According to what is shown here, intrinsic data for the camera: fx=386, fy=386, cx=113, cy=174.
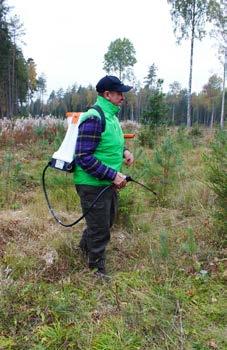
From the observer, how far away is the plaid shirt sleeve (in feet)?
10.6

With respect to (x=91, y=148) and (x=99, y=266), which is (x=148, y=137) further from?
(x=91, y=148)

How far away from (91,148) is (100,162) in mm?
143

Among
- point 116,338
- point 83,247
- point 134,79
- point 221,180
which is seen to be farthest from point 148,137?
point 134,79

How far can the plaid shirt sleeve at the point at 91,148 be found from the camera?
10.6 ft

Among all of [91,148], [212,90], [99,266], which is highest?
Result: [212,90]

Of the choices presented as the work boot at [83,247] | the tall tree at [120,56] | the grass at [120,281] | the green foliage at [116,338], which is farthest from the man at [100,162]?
the tall tree at [120,56]

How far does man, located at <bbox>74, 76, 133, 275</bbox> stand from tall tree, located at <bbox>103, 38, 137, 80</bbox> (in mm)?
43211

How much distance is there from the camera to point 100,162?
3.29 m

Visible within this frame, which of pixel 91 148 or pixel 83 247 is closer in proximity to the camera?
pixel 91 148

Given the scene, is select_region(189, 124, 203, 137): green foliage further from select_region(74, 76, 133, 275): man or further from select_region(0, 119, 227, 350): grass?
select_region(74, 76, 133, 275): man

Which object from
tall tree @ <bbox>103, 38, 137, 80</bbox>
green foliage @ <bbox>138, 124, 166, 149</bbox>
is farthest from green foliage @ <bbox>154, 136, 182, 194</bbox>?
tall tree @ <bbox>103, 38, 137, 80</bbox>

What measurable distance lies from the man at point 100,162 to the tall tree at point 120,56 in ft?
142

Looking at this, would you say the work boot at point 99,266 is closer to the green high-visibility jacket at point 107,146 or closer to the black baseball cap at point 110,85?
the green high-visibility jacket at point 107,146

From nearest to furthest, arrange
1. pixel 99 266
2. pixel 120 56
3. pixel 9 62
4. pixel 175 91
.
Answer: pixel 99 266 → pixel 9 62 → pixel 120 56 → pixel 175 91
